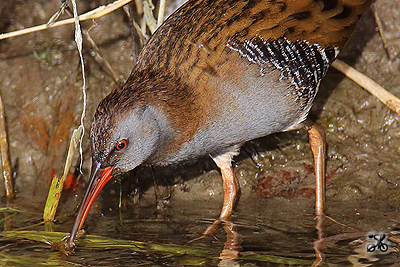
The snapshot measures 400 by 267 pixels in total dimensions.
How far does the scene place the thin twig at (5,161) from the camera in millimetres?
4117

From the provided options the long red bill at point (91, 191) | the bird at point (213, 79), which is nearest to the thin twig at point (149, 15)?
the bird at point (213, 79)

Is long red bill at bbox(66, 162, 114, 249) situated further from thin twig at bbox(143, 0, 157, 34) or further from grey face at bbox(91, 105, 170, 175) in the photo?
thin twig at bbox(143, 0, 157, 34)

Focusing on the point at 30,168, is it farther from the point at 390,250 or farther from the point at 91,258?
the point at 390,250

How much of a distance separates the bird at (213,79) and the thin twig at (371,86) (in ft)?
2.62

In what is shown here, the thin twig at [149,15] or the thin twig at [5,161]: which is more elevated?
the thin twig at [149,15]

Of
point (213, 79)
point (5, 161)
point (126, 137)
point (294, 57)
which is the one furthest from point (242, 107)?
point (5, 161)

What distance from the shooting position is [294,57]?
10.6 feet

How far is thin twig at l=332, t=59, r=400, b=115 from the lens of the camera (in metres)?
4.00

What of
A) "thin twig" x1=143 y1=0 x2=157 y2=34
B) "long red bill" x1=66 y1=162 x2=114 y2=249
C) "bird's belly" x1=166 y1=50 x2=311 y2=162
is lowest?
"long red bill" x1=66 y1=162 x2=114 y2=249

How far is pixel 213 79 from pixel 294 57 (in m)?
0.52

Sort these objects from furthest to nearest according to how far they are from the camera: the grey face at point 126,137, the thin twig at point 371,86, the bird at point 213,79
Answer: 1. the thin twig at point 371,86
2. the bird at point 213,79
3. the grey face at point 126,137

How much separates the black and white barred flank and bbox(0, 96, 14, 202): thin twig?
6.68 ft

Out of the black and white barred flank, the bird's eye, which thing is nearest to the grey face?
the bird's eye

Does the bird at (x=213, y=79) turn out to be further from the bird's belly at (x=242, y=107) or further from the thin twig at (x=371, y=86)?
the thin twig at (x=371, y=86)
